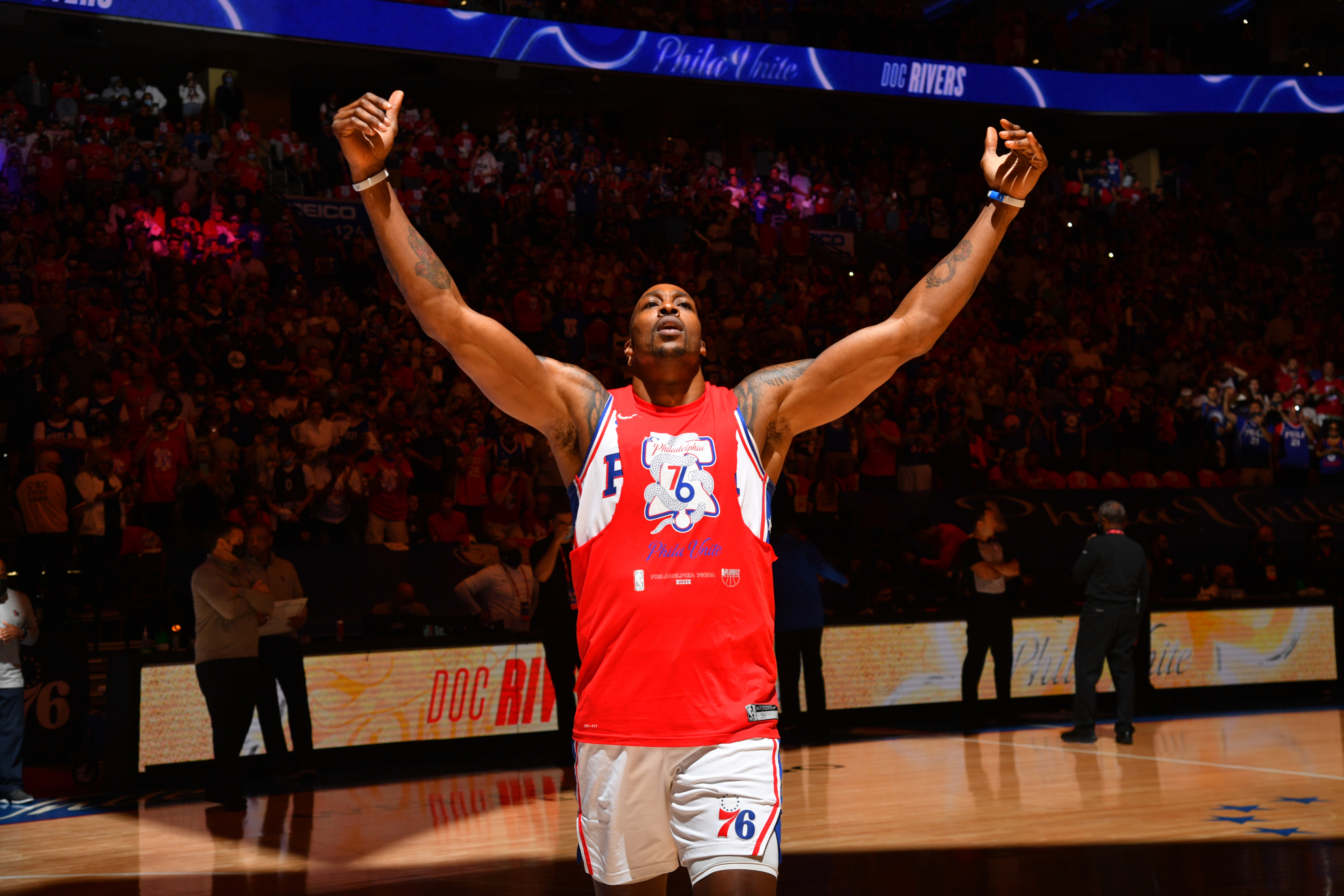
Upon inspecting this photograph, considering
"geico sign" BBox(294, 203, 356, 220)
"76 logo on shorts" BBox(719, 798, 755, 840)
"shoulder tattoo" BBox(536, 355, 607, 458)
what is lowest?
"76 logo on shorts" BBox(719, 798, 755, 840)

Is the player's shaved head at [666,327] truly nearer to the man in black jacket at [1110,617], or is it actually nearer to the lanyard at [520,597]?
the lanyard at [520,597]

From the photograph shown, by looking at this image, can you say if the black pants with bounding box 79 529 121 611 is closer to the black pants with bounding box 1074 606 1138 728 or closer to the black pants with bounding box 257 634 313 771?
the black pants with bounding box 257 634 313 771

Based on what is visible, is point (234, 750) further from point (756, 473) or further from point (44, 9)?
point (44, 9)

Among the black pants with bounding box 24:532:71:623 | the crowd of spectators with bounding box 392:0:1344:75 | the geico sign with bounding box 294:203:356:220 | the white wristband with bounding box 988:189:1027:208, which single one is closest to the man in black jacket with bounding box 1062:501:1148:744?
the white wristband with bounding box 988:189:1027:208

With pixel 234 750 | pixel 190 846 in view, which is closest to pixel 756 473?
pixel 190 846

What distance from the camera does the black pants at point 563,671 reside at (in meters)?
9.70

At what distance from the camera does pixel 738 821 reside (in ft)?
10.4

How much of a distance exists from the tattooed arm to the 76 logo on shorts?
1.00 m

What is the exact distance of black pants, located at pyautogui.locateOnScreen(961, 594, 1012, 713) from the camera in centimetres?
1129

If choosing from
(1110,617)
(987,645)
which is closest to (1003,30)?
(987,645)

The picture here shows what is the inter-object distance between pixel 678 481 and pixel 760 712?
0.64m

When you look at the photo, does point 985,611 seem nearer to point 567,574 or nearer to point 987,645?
point 987,645

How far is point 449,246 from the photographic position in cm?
1723

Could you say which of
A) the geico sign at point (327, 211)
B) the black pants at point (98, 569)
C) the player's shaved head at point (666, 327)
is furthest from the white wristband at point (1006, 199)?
the geico sign at point (327, 211)
